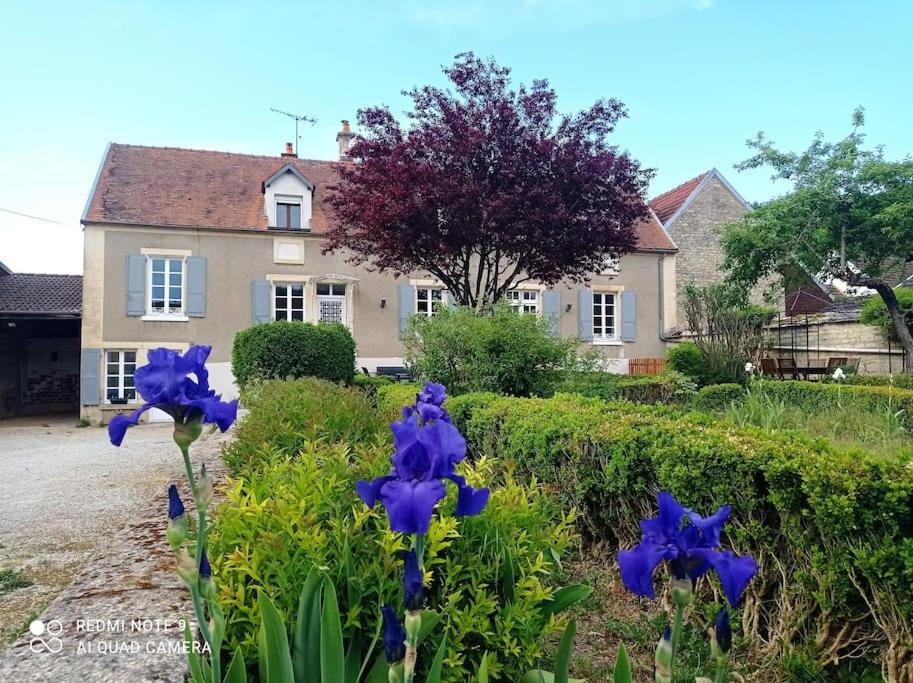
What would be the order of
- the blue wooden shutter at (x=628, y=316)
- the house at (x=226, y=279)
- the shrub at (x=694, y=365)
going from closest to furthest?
1. the shrub at (x=694, y=365)
2. the house at (x=226, y=279)
3. the blue wooden shutter at (x=628, y=316)

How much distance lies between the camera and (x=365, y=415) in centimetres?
393

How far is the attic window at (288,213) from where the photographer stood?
1708 centimetres

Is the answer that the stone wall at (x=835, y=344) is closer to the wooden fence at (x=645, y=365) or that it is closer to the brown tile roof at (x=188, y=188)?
the wooden fence at (x=645, y=365)

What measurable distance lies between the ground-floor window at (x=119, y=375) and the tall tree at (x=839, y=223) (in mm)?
17114

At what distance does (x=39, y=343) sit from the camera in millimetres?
18953

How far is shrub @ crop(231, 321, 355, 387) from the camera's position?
11008mm

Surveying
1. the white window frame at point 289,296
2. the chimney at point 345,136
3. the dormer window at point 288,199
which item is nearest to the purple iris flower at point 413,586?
the white window frame at point 289,296

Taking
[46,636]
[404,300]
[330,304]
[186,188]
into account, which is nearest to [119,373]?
[186,188]

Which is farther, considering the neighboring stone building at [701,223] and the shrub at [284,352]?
the neighboring stone building at [701,223]

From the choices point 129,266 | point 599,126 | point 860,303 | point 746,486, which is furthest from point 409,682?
point 860,303

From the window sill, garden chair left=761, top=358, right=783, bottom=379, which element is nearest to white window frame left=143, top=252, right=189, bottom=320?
the window sill

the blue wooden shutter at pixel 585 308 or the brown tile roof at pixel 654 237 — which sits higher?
the brown tile roof at pixel 654 237

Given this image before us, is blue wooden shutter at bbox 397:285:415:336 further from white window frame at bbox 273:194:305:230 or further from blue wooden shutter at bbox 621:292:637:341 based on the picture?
blue wooden shutter at bbox 621:292:637:341

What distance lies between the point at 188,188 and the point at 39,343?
24.8 ft
